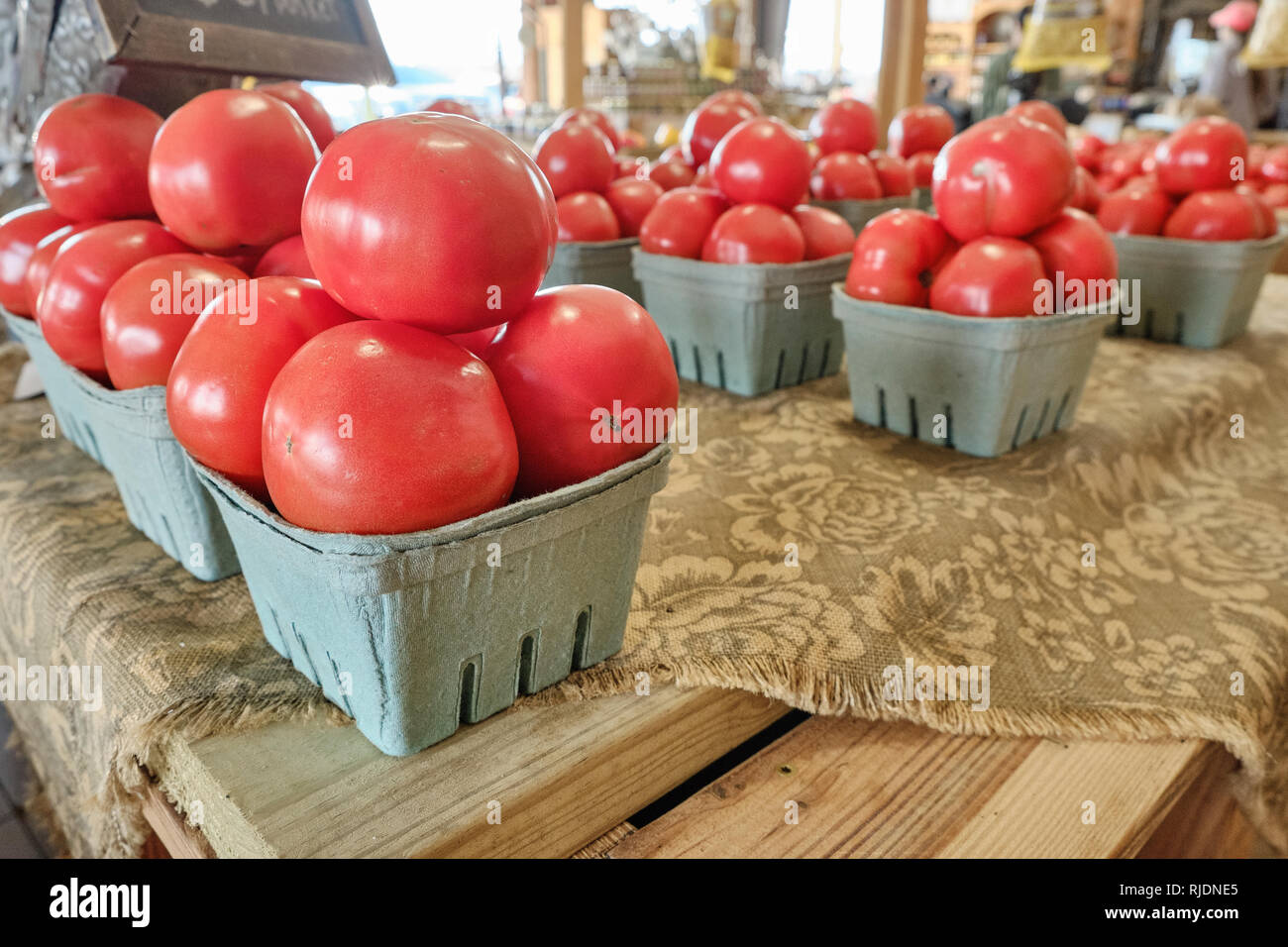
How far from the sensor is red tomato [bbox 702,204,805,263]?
125 centimetres

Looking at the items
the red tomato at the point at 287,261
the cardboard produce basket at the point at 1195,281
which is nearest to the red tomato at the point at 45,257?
the red tomato at the point at 287,261

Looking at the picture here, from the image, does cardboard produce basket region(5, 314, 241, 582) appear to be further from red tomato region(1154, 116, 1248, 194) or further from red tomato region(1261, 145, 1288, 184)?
red tomato region(1261, 145, 1288, 184)

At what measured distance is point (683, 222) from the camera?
1.33 m

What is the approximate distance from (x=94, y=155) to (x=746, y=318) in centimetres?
81

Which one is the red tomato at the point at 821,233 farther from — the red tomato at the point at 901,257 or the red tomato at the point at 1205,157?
the red tomato at the point at 1205,157

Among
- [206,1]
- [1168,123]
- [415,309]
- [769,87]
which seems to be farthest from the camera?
[1168,123]

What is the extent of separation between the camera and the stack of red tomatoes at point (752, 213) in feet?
4.14

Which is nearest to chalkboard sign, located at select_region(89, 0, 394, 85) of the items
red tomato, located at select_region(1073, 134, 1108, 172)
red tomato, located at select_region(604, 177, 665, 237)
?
red tomato, located at select_region(604, 177, 665, 237)

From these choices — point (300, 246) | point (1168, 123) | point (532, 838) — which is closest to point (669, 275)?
point (300, 246)

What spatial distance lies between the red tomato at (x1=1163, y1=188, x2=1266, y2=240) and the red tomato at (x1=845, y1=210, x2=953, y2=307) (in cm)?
73

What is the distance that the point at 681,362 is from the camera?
1.42m

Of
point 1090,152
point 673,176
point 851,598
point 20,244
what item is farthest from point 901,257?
point 1090,152

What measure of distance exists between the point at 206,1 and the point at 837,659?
1.00 meters
